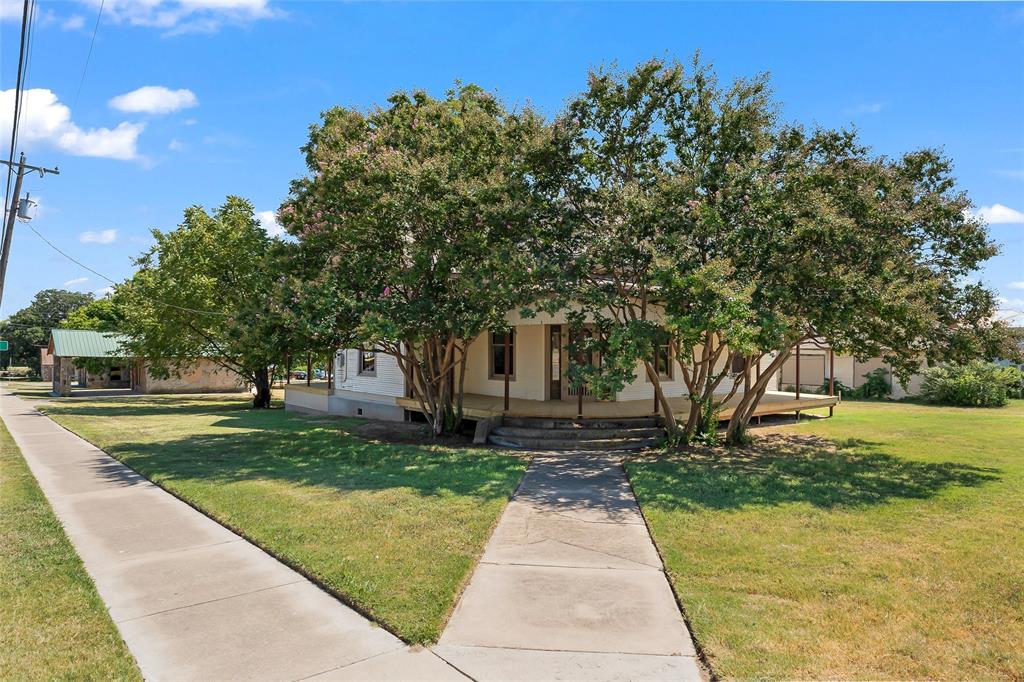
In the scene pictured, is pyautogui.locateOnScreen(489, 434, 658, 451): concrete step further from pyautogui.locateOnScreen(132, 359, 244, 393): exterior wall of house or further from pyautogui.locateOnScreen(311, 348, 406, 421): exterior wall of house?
pyautogui.locateOnScreen(132, 359, 244, 393): exterior wall of house

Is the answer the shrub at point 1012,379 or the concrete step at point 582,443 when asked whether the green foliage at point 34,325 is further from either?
the shrub at point 1012,379

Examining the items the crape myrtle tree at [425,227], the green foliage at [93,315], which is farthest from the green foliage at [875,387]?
the green foliage at [93,315]

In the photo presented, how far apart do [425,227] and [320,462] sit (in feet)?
16.3

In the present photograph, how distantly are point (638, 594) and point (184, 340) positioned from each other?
85.0 ft

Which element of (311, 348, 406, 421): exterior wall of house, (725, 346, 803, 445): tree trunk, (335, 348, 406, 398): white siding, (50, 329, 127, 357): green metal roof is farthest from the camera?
(50, 329, 127, 357): green metal roof

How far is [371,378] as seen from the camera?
20.8 m

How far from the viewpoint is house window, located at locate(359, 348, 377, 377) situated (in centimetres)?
2073

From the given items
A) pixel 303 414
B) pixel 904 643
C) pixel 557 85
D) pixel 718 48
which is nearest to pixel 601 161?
pixel 557 85

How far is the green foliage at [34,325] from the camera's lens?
66938 mm

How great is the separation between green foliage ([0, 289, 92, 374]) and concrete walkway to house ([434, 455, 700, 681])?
71.2 meters

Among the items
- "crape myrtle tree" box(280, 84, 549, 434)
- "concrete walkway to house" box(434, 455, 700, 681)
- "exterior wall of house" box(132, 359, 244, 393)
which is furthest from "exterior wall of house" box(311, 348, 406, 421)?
"exterior wall of house" box(132, 359, 244, 393)

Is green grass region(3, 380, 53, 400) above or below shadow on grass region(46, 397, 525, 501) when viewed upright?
below

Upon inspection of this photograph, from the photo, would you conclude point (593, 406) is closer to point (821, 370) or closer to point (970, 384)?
point (970, 384)

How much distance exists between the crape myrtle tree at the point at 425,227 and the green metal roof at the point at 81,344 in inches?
1200
